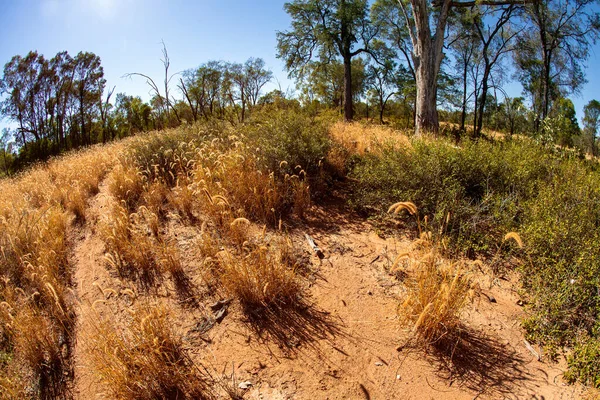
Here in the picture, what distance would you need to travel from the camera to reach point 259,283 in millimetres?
3109

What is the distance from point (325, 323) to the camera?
116 inches

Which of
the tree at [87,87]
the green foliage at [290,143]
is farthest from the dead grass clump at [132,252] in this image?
A: the tree at [87,87]

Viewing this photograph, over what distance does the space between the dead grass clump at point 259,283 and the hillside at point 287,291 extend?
0.05 ft

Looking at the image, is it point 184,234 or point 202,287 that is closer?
point 202,287

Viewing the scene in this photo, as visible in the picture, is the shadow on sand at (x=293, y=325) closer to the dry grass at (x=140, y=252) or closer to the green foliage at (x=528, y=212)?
the dry grass at (x=140, y=252)

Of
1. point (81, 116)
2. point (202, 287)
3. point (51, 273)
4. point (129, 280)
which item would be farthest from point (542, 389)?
point (81, 116)

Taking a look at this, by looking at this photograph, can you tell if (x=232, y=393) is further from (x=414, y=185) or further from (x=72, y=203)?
(x=72, y=203)

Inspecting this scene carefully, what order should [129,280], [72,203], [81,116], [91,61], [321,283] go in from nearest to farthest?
[321,283], [129,280], [72,203], [91,61], [81,116]

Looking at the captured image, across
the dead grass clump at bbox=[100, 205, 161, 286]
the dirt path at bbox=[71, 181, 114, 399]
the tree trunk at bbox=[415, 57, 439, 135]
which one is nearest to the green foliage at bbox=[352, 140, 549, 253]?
the dead grass clump at bbox=[100, 205, 161, 286]

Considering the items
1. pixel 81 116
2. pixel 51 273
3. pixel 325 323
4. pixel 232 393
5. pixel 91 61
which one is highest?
pixel 91 61

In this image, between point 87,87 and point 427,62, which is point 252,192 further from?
point 87,87

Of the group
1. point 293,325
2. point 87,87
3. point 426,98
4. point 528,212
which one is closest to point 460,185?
point 528,212

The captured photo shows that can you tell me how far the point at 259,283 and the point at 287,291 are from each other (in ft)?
1.04

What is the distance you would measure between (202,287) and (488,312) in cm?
312
